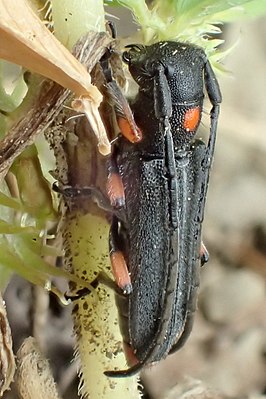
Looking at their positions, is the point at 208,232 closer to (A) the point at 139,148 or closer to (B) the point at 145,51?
(A) the point at 139,148

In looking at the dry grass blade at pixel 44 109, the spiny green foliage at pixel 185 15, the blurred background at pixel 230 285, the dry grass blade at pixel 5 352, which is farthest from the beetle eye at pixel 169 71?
the blurred background at pixel 230 285

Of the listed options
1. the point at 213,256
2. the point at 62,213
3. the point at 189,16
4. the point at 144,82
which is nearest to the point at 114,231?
the point at 62,213

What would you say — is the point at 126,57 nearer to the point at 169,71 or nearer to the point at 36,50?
the point at 169,71

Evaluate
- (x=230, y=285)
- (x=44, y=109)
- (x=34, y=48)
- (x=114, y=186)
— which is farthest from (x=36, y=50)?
(x=230, y=285)

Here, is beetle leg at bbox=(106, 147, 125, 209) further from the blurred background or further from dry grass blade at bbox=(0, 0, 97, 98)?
the blurred background

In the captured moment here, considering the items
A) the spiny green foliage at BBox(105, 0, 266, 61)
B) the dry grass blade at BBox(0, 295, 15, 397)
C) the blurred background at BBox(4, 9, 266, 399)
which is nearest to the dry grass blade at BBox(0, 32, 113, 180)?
the spiny green foliage at BBox(105, 0, 266, 61)

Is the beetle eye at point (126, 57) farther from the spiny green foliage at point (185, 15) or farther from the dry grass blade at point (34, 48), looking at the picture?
the dry grass blade at point (34, 48)
